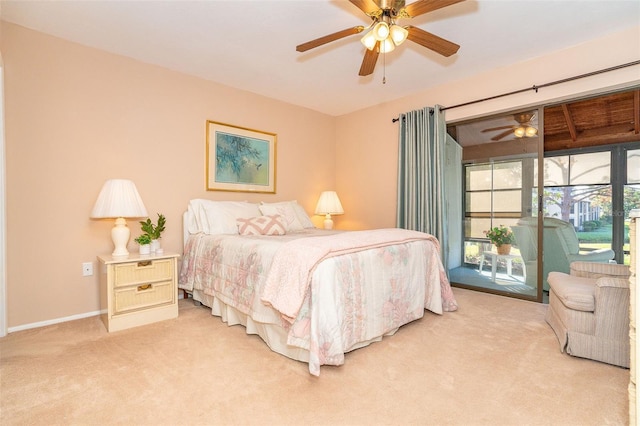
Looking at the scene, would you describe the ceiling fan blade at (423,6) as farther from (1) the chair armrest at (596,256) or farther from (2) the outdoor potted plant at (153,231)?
(1) the chair armrest at (596,256)

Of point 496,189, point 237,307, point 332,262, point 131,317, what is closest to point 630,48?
point 496,189

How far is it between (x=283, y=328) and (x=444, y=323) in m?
1.39

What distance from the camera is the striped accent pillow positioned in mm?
3162

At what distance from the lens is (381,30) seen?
1.90m

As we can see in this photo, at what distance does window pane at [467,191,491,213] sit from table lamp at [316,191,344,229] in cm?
165

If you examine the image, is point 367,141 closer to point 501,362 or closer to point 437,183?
point 437,183

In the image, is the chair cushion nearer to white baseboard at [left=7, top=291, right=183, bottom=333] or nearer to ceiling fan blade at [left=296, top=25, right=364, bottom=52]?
ceiling fan blade at [left=296, top=25, right=364, bottom=52]

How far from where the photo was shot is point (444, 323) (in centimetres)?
258

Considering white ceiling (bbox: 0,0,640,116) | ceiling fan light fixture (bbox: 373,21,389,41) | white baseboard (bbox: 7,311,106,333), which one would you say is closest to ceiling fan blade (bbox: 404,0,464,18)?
ceiling fan light fixture (bbox: 373,21,389,41)

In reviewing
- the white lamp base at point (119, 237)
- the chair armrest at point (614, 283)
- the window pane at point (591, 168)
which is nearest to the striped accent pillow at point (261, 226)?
the white lamp base at point (119, 237)

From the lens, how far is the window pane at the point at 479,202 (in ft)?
11.9

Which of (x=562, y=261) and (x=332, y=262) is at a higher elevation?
(x=332, y=262)

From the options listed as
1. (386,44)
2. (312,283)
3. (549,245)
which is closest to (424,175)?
(549,245)

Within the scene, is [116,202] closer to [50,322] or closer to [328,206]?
[50,322]
